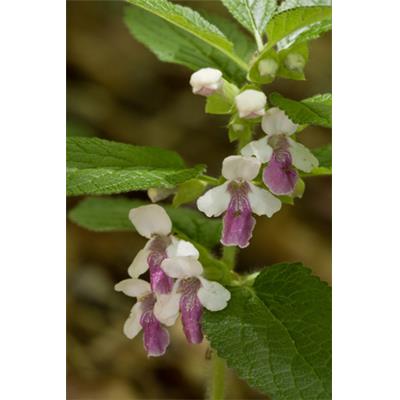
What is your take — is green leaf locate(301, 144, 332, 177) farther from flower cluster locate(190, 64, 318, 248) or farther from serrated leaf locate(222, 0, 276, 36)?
serrated leaf locate(222, 0, 276, 36)

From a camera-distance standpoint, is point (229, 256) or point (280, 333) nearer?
point (280, 333)

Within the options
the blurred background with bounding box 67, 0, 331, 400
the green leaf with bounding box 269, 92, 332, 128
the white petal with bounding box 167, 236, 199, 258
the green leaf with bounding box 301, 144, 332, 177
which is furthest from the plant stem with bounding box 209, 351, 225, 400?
the blurred background with bounding box 67, 0, 331, 400

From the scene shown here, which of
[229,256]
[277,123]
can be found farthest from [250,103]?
[229,256]

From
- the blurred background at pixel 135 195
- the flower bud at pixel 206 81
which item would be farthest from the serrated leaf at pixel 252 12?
the blurred background at pixel 135 195

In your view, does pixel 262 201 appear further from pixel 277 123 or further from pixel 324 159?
pixel 324 159

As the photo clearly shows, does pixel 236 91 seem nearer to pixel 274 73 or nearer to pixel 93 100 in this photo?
pixel 274 73

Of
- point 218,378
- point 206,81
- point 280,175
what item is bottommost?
point 218,378
